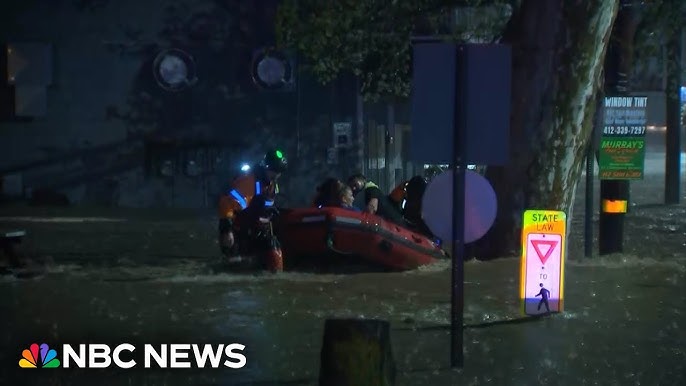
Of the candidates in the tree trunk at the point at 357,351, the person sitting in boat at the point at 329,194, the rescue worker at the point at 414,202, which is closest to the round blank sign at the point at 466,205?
the tree trunk at the point at 357,351

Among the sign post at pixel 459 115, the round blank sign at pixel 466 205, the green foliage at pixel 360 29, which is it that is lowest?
the round blank sign at pixel 466 205

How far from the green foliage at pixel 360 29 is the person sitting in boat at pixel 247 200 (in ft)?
11.8

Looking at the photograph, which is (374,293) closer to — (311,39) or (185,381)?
(185,381)

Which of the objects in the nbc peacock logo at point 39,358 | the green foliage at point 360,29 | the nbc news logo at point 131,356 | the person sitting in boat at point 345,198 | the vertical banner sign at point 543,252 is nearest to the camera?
the nbc peacock logo at point 39,358

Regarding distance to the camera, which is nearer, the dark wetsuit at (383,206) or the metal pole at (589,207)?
the dark wetsuit at (383,206)

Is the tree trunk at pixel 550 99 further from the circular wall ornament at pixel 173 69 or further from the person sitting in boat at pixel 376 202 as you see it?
the circular wall ornament at pixel 173 69

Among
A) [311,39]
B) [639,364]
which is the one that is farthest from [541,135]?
[639,364]

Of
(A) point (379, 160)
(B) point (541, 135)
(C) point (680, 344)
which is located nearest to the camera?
(C) point (680, 344)

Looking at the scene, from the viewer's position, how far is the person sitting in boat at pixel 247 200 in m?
14.1

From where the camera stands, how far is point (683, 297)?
41.6ft

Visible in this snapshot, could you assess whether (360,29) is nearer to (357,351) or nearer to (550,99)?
(550,99)

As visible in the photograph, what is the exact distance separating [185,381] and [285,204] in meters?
23.7

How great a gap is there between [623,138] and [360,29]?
480 centimetres

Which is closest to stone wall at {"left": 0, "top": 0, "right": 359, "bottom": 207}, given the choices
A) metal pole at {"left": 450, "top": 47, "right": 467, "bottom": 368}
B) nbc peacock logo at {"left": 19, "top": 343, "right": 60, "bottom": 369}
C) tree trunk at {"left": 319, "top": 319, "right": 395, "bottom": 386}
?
nbc peacock logo at {"left": 19, "top": 343, "right": 60, "bottom": 369}
